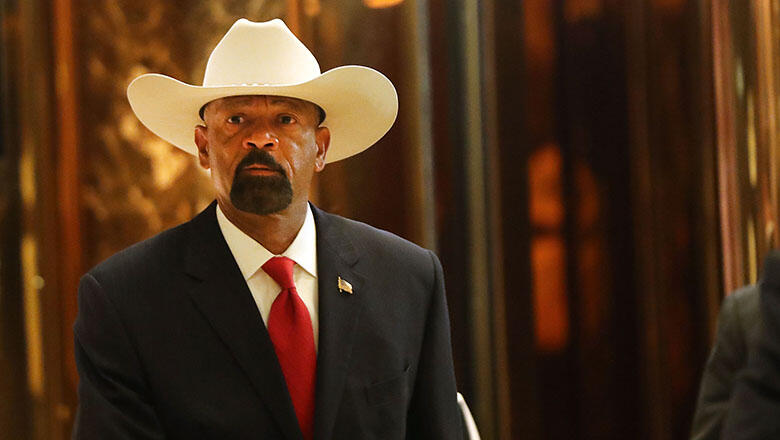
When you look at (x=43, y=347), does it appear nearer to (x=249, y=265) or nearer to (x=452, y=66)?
(x=249, y=265)

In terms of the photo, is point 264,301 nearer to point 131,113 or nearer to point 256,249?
point 256,249

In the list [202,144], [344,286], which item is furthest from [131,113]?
[344,286]

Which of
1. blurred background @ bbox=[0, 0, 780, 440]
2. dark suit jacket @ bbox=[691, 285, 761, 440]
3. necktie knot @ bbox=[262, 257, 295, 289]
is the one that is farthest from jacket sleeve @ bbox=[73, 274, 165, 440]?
blurred background @ bbox=[0, 0, 780, 440]

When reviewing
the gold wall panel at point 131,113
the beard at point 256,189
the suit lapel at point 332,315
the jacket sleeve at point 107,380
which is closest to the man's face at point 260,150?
the beard at point 256,189

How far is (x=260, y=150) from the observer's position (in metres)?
1.58

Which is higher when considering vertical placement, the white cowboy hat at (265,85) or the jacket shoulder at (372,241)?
the white cowboy hat at (265,85)

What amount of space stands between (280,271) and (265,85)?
12.6 inches

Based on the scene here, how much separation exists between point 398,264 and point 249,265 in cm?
29

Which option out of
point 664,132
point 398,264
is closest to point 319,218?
point 398,264

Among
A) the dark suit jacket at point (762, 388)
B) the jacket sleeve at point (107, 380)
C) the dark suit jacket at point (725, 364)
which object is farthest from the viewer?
the jacket sleeve at point (107, 380)

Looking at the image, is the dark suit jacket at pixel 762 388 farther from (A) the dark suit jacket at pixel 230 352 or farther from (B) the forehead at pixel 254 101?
(B) the forehead at pixel 254 101

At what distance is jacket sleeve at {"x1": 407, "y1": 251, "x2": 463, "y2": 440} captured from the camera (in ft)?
5.59

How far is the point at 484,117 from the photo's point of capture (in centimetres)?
268

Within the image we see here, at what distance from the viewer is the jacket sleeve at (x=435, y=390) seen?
5.59 ft
